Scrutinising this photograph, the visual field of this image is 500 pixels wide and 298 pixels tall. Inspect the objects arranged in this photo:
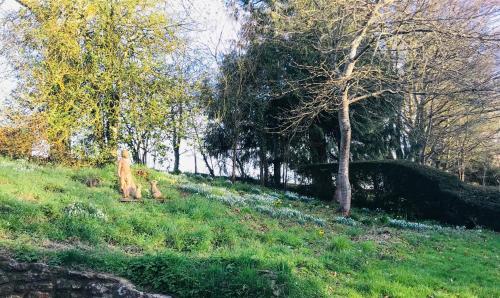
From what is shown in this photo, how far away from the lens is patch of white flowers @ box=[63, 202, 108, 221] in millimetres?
8594

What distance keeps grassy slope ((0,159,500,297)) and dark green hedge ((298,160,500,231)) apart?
286 centimetres

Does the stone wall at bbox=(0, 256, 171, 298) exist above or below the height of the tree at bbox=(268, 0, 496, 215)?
below

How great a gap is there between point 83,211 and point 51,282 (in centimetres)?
263

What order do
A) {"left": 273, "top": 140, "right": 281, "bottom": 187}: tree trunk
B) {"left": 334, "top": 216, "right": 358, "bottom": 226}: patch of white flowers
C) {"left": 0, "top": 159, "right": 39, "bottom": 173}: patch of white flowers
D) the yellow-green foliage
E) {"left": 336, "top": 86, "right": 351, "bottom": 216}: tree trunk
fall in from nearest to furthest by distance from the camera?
1. {"left": 0, "top": 159, "right": 39, "bottom": 173}: patch of white flowers
2. {"left": 334, "top": 216, "right": 358, "bottom": 226}: patch of white flowers
3. {"left": 336, "top": 86, "right": 351, "bottom": 216}: tree trunk
4. the yellow-green foliage
5. {"left": 273, "top": 140, "right": 281, "bottom": 187}: tree trunk

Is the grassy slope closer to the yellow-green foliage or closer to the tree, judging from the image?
the yellow-green foliage

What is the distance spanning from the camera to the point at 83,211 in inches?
343

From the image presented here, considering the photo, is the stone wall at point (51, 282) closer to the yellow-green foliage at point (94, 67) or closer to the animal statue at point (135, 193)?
the animal statue at point (135, 193)

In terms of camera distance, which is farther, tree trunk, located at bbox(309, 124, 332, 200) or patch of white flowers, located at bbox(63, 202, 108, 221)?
tree trunk, located at bbox(309, 124, 332, 200)

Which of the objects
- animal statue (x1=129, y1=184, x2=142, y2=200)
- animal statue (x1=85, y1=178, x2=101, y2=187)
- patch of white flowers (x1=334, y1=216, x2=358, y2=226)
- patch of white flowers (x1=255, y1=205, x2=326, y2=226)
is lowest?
patch of white flowers (x1=334, y1=216, x2=358, y2=226)

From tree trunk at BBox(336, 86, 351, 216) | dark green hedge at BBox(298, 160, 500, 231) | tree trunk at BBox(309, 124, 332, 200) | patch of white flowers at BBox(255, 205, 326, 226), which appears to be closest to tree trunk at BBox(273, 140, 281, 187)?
tree trunk at BBox(309, 124, 332, 200)

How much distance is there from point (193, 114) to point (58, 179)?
403 inches

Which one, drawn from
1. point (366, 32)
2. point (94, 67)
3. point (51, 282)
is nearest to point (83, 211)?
point (51, 282)

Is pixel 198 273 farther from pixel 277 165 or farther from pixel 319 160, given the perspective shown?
pixel 277 165

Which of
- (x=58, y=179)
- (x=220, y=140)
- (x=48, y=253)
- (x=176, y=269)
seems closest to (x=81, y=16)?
(x=58, y=179)
